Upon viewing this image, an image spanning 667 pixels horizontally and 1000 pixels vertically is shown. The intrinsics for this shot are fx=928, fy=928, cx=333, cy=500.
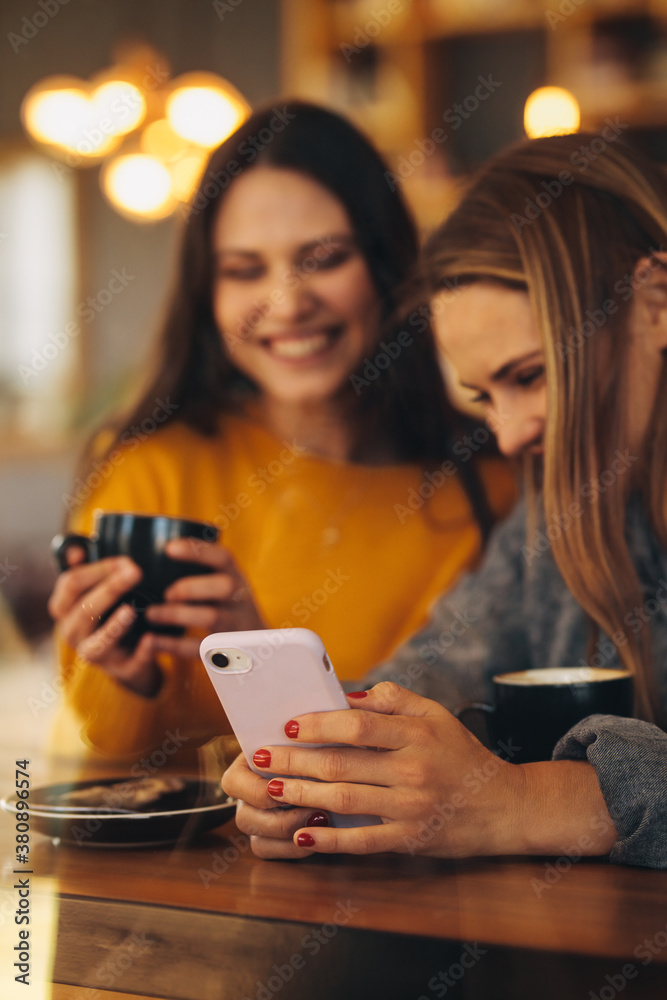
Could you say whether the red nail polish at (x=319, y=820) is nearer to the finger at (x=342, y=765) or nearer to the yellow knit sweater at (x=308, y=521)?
the finger at (x=342, y=765)

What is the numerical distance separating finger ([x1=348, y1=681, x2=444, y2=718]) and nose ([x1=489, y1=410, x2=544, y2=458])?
325mm

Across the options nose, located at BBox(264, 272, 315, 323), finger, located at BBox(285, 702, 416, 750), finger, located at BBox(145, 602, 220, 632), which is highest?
nose, located at BBox(264, 272, 315, 323)

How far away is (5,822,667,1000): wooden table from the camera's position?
0.41 meters

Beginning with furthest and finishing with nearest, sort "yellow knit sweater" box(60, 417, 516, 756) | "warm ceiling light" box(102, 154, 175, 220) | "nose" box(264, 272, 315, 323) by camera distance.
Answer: "warm ceiling light" box(102, 154, 175, 220)
"nose" box(264, 272, 315, 323)
"yellow knit sweater" box(60, 417, 516, 756)

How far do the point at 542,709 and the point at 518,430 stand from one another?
0.28 meters

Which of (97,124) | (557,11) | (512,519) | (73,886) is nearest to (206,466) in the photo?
(512,519)

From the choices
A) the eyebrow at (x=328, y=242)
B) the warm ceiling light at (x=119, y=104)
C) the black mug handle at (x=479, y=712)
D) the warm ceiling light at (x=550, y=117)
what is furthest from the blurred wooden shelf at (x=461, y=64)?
the black mug handle at (x=479, y=712)

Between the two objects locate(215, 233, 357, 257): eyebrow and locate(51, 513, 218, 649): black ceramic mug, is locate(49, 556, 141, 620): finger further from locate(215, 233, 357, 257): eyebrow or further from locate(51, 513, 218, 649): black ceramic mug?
locate(215, 233, 357, 257): eyebrow

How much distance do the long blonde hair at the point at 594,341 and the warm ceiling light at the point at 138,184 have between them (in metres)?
1.96

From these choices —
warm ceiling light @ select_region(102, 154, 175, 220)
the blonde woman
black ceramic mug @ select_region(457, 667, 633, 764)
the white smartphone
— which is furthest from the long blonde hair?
warm ceiling light @ select_region(102, 154, 175, 220)

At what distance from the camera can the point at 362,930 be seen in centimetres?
43

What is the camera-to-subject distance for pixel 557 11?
7.48 ft

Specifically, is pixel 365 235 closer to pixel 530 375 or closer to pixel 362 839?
pixel 530 375

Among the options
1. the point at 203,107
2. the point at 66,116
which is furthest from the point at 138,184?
the point at 203,107
